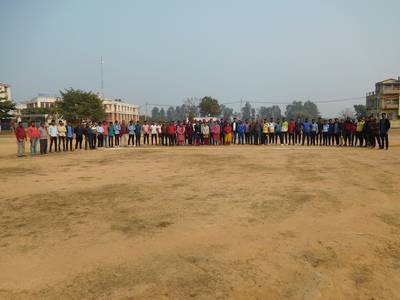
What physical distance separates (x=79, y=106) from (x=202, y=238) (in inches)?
1903

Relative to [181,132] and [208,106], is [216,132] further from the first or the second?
[208,106]

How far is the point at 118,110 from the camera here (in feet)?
331

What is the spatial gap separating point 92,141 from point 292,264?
15828 millimetres

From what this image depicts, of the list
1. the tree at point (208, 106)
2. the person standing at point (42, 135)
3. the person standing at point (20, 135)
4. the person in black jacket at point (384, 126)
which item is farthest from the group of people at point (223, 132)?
the tree at point (208, 106)

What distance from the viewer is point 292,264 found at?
3.47 m

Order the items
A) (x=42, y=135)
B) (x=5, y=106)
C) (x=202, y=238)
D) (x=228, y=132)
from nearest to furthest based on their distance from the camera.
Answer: (x=202, y=238)
(x=42, y=135)
(x=228, y=132)
(x=5, y=106)

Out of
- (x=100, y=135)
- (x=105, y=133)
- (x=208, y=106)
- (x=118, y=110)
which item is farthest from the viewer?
(x=118, y=110)

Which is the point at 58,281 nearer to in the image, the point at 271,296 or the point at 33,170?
the point at 271,296

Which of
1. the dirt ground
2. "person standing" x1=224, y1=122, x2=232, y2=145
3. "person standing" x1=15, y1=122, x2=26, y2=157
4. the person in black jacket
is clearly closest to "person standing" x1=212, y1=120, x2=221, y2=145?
"person standing" x1=224, y1=122, x2=232, y2=145

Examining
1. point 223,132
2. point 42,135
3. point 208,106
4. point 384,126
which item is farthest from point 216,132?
point 208,106

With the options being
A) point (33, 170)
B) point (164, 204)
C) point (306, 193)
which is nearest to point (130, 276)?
point (164, 204)

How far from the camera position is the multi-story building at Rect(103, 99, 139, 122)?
307 ft

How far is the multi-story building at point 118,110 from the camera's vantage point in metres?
93.6

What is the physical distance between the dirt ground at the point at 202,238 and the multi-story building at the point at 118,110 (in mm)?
81291
